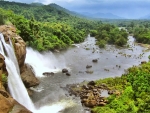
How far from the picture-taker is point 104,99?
91.5 feet

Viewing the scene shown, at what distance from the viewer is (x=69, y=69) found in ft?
136

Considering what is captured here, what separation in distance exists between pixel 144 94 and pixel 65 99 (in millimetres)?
9239

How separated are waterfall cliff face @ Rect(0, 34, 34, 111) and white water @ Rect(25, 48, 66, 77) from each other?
9681 millimetres

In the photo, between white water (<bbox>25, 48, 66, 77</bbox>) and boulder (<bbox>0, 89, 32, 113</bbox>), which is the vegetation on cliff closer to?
boulder (<bbox>0, 89, 32, 113</bbox>)

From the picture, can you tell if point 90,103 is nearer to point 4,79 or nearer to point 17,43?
point 4,79

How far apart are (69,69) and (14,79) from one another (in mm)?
17288

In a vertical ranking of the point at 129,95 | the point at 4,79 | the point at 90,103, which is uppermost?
the point at 4,79

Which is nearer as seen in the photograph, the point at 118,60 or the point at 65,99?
the point at 65,99

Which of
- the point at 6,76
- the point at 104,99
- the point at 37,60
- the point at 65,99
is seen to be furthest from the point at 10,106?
the point at 37,60

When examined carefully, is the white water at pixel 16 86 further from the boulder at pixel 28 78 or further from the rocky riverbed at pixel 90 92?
the boulder at pixel 28 78

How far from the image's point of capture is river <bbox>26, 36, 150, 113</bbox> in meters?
27.4

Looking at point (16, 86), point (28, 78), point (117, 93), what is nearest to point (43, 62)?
point (28, 78)

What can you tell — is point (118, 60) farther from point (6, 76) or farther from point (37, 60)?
point (6, 76)

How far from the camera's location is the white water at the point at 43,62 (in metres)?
39.7
